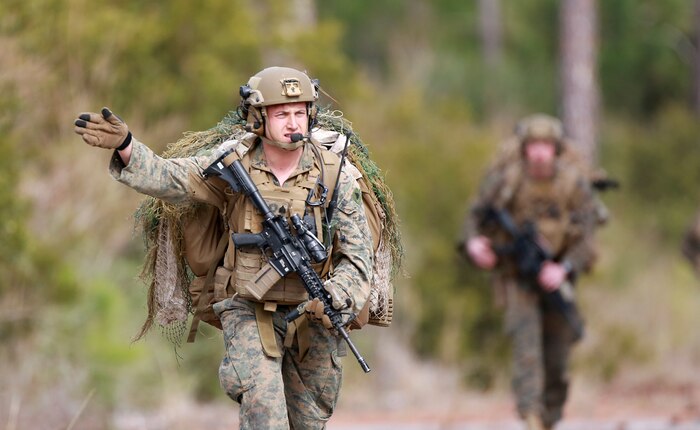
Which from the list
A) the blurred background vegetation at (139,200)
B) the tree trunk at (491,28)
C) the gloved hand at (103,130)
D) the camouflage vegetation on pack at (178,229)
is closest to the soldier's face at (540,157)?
the blurred background vegetation at (139,200)

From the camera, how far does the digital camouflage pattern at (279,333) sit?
7.08 meters

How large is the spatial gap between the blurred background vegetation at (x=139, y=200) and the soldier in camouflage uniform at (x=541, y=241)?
1775 millimetres

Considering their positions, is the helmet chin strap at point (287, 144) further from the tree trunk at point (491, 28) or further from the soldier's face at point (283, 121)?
the tree trunk at point (491, 28)

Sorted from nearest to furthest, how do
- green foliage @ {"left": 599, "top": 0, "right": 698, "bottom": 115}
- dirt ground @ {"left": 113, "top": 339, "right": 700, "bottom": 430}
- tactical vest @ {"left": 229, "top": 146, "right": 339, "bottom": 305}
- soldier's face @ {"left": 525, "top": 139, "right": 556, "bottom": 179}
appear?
tactical vest @ {"left": 229, "top": 146, "right": 339, "bottom": 305}
soldier's face @ {"left": 525, "top": 139, "right": 556, "bottom": 179}
dirt ground @ {"left": 113, "top": 339, "right": 700, "bottom": 430}
green foliage @ {"left": 599, "top": 0, "right": 698, "bottom": 115}

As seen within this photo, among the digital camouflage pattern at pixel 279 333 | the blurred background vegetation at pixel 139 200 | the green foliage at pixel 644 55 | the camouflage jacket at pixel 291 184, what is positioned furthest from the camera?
the green foliage at pixel 644 55

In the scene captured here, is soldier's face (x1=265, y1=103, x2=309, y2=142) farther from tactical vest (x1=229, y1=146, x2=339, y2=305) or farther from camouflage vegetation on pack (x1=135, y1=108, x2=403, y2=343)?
camouflage vegetation on pack (x1=135, y1=108, x2=403, y2=343)

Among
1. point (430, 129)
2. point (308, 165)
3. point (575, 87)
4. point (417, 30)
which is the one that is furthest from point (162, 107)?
point (417, 30)

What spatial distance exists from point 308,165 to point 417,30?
33556 mm

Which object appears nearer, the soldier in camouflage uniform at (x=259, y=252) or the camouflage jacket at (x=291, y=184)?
the camouflage jacket at (x=291, y=184)

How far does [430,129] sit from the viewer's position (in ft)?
64.8

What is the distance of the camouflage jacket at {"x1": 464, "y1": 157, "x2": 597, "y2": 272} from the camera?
12047 millimetres

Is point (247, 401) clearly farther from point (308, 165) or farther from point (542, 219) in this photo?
point (542, 219)

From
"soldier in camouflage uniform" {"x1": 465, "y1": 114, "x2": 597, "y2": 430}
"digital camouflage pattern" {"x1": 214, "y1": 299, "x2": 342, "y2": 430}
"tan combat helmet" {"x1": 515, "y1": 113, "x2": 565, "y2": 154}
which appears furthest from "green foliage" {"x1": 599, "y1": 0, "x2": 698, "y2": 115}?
"digital camouflage pattern" {"x1": 214, "y1": 299, "x2": 342, "y2": 430}

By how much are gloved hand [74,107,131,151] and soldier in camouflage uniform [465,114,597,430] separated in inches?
231
